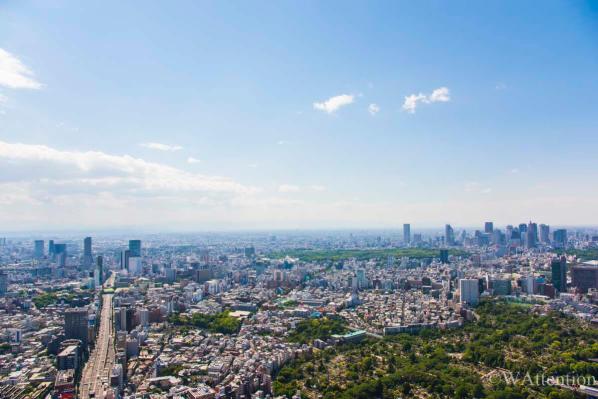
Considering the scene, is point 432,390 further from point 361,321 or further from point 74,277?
point 74,277

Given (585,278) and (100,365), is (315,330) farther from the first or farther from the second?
(585,278)

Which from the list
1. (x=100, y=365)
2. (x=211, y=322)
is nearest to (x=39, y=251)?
(x=211, y=322)

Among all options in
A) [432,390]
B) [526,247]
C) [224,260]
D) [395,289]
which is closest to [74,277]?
[224,260]

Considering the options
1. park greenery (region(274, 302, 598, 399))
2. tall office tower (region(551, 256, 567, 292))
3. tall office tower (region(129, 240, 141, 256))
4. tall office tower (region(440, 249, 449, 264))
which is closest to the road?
park greenery (region(274, 302, 598, 399))

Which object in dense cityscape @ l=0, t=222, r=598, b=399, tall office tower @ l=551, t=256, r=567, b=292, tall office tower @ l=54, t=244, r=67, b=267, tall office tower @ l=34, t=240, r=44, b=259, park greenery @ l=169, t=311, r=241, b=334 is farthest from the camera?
tall office tower @ l=34, t=240, r=44, b=259

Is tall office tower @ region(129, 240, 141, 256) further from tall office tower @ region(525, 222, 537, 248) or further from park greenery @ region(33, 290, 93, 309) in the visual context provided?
tall office tower @ region(525, 222, 537, 248)

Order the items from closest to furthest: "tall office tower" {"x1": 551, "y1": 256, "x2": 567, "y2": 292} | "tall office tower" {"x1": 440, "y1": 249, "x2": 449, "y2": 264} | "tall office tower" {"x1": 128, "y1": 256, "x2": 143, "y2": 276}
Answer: "tall office tower" {"x1": 551, "y1": 256, "x2": 567, "y2": 292}, "tall office tower" {"x1": 128, "y1": 256, "x2": 143, "y2": 276}, "tall office tower" {"x1": 440, "y1": 249, "x2": 449, "y2": 264}

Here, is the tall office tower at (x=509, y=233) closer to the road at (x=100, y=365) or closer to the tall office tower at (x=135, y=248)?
the tall office tower at (x=135, y=248)
